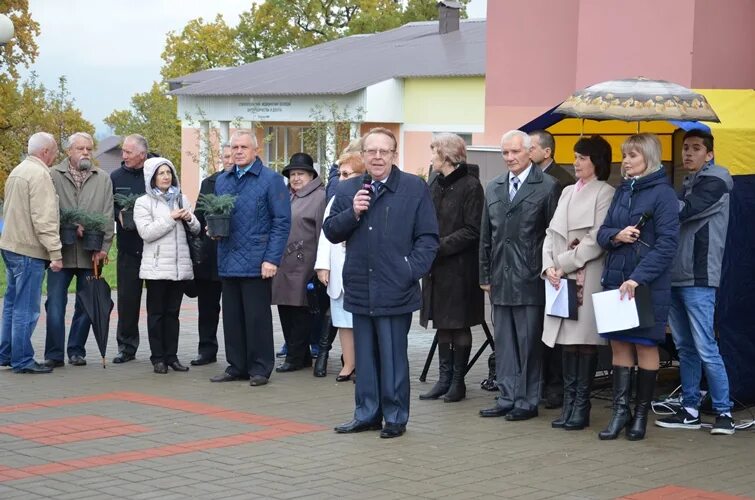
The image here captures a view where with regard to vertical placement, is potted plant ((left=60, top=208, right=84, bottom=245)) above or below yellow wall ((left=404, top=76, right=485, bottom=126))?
below

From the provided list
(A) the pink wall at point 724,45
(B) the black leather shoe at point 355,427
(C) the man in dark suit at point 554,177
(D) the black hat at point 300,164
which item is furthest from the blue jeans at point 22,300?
(A) the pink wall at point 724,45

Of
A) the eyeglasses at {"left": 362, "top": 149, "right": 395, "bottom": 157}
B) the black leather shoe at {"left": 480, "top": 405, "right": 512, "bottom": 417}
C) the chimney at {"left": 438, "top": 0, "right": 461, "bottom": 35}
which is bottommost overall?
the black leather shoe at {"left": 480, "top": 405, "right": 512, "bottom": 417}

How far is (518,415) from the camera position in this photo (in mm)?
9258

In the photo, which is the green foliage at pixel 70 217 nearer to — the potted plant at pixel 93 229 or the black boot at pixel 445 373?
the potted plant at pixel 93 229

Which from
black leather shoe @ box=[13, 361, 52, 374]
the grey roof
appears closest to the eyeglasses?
black leather shoe @ box=[13, 361, 52, 374]

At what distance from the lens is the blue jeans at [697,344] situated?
8.91m

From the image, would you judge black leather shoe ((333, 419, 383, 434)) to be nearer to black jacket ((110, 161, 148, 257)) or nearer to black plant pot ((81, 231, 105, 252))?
black plant pot ((81, 231, 105, 252))

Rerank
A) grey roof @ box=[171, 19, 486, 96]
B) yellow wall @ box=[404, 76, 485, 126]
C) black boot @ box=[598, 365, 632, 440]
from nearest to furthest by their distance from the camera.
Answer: black boot @ box=[598, 365, 632, 440]
yellow wall @ box=[404, 76, 485, 126]
grey roof @ box=[171, 19, 486, 96]

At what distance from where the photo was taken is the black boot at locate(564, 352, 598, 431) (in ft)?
29.4

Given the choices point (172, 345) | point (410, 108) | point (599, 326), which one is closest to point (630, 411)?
point (599, 326)

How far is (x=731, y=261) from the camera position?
9.37 m

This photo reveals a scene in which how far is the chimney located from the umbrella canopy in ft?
122

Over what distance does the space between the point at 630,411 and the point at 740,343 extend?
112 cm

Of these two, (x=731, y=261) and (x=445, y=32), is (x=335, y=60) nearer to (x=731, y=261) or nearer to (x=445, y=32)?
(x=445, y=32)
